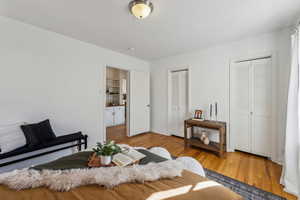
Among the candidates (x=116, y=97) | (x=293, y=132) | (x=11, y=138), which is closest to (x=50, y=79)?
(x=11, y=138)

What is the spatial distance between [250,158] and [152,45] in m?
3.09

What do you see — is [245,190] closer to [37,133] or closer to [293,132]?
[293,132]

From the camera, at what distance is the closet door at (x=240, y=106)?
2.66 meters

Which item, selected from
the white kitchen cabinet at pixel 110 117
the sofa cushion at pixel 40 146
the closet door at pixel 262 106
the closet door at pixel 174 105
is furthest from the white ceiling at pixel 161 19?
the white kitchen cabinet at pixel 110 117

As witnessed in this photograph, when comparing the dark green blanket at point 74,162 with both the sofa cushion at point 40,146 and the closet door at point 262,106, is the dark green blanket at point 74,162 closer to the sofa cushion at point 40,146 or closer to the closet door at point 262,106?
the sofa cushion at point 40,146

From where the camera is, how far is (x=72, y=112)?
268 cm

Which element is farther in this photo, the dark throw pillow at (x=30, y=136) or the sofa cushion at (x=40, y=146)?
the dark throw pillow at (x=30, y=136)

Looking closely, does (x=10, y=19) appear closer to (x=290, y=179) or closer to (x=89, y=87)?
(x=89, y=87)

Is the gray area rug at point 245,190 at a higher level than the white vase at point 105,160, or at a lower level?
lower

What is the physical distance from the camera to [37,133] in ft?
6.54

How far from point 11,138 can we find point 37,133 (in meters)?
0.28

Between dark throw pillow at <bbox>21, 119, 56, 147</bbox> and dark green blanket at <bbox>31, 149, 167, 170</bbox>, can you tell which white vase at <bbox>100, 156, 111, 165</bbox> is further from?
dark throw pillow at <bbox>21, 119, 56, 147</bbox>

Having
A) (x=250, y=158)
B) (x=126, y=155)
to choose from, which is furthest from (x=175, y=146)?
(x=126, y=155)

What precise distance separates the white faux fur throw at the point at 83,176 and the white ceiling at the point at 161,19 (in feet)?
6.19
